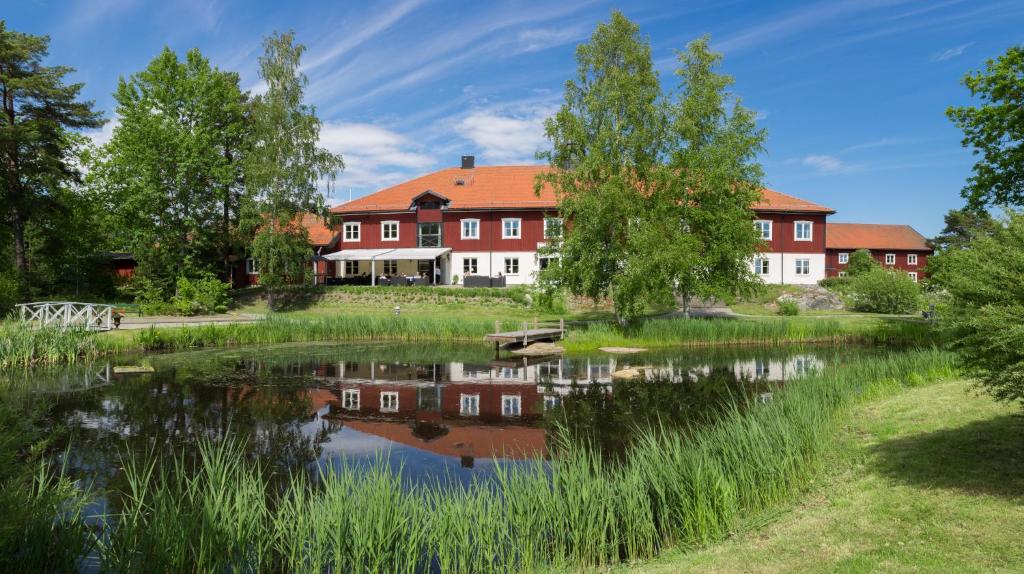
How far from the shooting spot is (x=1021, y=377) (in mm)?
5457

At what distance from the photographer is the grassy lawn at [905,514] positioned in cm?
451

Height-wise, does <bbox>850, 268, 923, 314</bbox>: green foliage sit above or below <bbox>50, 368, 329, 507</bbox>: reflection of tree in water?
above

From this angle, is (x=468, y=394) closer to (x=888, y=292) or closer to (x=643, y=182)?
(x=643, y=182)

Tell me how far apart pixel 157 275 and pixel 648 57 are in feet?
86.8

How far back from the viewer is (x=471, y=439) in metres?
10.3

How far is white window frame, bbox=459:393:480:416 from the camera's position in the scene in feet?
Answer: 40.4

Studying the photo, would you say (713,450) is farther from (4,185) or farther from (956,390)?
(4,185)

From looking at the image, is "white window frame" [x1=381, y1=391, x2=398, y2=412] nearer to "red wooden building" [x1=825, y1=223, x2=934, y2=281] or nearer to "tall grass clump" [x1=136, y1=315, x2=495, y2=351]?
"tall grass clump" [x1=136, y1=315, x2=495, y2=351]

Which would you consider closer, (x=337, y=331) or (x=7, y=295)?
(x=337, y=331)

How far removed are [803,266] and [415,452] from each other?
113 feet

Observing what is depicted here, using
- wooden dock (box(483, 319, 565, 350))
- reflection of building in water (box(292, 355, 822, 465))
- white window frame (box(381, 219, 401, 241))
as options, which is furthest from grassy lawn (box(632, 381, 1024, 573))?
white window frame (box(381, 219, 401, 241))

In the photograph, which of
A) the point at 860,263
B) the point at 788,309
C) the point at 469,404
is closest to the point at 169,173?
the point at 469,404

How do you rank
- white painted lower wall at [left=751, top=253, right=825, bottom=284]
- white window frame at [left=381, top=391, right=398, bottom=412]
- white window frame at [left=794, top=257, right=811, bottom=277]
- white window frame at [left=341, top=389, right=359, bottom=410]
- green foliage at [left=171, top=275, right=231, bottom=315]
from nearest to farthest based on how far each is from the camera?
white window frame at [left=381, top=391, right=398, bottom=412], white window frame at [left=341, top=389, right=359, bottom=410], green foliage at [left=171, top=275, right=231, bottom=315], white painted lower wall at [left=751, top=253, right=825, bottom=284], white window frame at [left=794, top=257, right=811, bottom=277]

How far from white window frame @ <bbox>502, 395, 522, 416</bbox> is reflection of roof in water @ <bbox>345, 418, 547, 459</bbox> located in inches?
40.3
